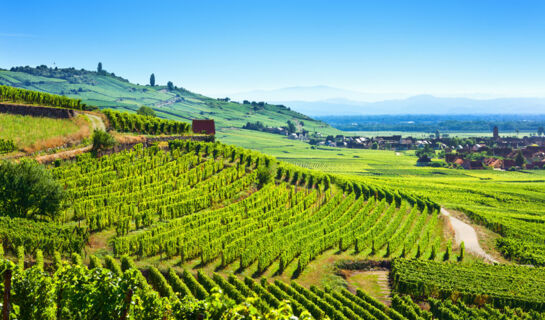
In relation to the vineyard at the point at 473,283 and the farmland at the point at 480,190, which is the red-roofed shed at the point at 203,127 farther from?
the vineyard at the point at 473,283

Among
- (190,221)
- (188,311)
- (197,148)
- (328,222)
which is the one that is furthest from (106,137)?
(188,311)

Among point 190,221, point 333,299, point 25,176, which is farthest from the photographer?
point 190,221

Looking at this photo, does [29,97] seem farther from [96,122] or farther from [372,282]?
[372,282]

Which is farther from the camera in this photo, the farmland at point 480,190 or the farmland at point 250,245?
the farmland at point 480,190

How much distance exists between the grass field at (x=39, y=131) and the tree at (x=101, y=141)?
4.59 meters

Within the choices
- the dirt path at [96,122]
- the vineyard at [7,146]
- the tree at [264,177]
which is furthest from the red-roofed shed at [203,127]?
the vineyard at [7,146]

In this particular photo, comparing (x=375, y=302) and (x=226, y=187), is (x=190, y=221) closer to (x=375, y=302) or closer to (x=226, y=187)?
(x=226, y=187)

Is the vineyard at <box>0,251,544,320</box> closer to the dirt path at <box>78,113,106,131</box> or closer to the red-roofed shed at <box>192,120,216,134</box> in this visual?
the dirt path at <box>78,113,106,131</box>

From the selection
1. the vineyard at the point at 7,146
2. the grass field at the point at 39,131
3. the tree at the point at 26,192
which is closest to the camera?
the tree at the point at 26,192

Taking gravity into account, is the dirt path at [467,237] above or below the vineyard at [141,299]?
below

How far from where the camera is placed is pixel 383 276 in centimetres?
3831

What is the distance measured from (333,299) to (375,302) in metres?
4.04

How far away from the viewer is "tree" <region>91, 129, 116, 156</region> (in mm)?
57469

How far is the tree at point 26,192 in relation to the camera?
114 ft
